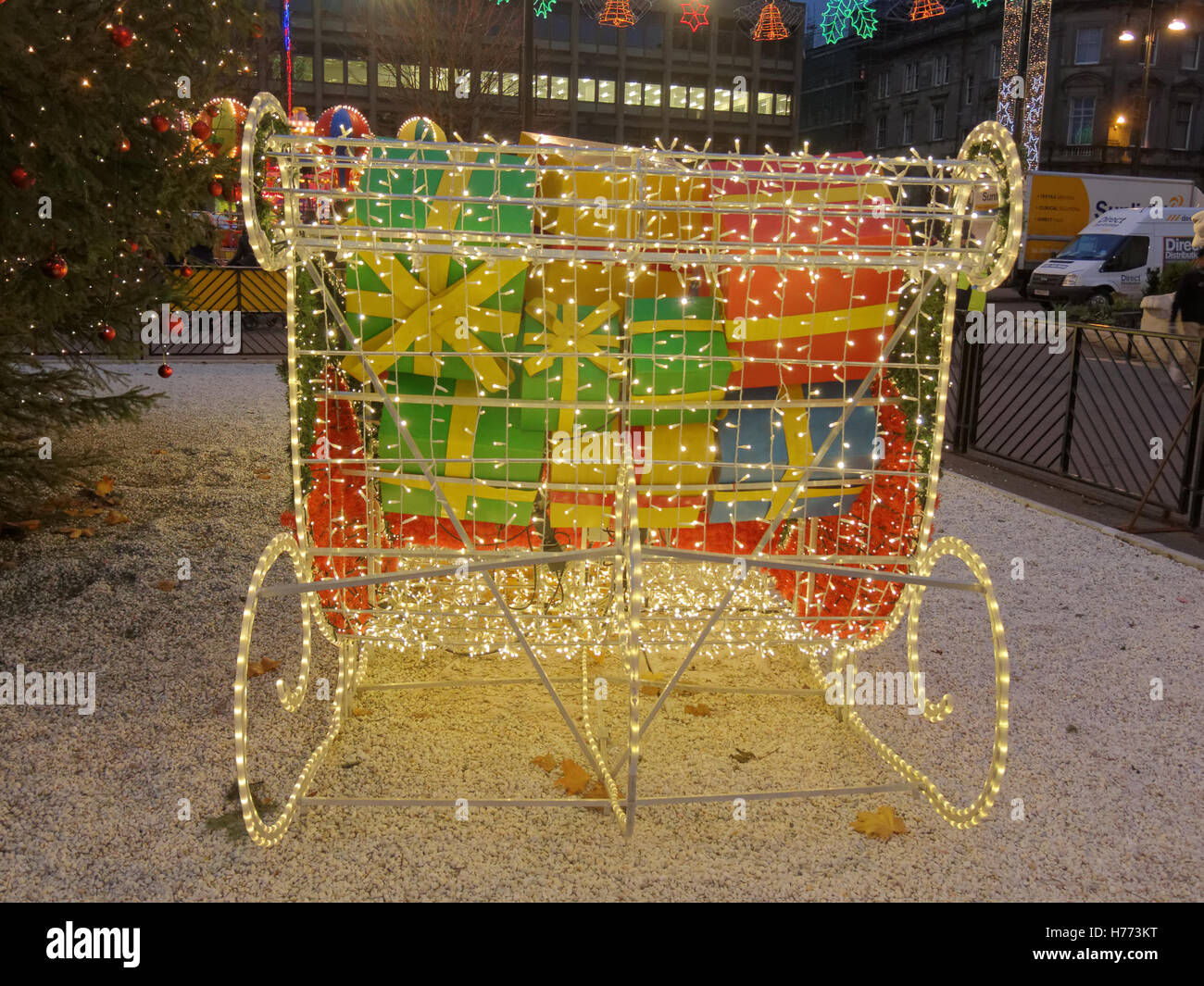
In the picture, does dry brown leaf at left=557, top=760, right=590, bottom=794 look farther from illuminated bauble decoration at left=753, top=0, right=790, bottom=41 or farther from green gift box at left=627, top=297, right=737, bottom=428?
illuminated bauble decoration at left=753, top=0, right=790, bottom=41

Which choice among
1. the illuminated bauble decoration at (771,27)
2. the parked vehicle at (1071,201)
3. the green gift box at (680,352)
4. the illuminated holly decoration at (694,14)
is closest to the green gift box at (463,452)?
the green gift box at (680,352)

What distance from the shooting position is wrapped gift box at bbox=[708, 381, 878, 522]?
2.99 meters

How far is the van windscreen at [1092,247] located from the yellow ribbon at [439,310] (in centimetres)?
2119

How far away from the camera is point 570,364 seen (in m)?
2.93

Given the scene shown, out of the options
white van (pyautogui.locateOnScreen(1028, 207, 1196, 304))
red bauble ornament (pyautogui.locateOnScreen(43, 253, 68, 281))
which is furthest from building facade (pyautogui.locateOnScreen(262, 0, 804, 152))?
red bauble ornament (pyautogui.locateOnScreen(43, 253, 68, 281))

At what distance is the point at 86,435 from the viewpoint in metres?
8.02

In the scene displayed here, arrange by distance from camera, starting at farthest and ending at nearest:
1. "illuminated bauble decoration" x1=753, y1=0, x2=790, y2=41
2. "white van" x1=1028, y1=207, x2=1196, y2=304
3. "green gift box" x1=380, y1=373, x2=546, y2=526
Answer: "white van" x1=1028, y1=207, x2=1196, y2=304 < "illuminated bauble decoration" x1=753, y1=0, x2=790, y2=41 < "green gift box" x1=380, y1=373, x2=546, y2=526

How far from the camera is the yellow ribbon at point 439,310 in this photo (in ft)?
9.49

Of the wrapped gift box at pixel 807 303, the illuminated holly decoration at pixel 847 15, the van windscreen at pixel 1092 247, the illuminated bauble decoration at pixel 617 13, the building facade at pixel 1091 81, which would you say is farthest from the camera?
the building facade at pixel 1091 81

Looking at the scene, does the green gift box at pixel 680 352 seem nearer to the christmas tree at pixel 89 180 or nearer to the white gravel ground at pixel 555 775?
the white gravel ground at pixel 555 775

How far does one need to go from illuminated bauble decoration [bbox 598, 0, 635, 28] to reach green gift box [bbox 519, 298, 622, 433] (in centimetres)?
934

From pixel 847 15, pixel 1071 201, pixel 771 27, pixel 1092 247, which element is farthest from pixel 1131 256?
pixel 771 27
